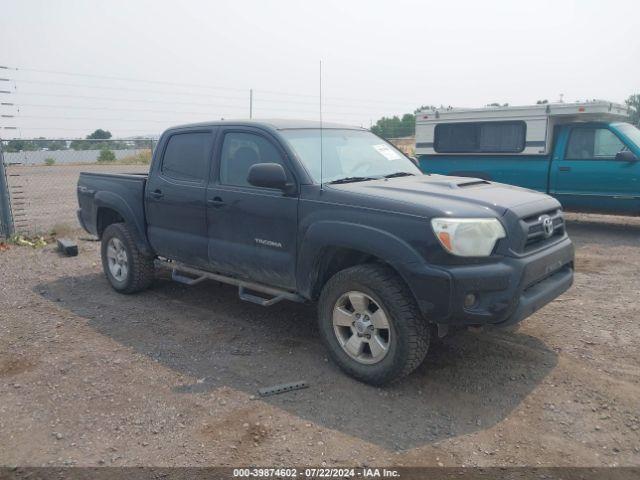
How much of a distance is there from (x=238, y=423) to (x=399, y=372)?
1.11m

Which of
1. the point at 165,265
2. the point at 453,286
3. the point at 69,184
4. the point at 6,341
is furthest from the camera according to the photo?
the point at 69,184

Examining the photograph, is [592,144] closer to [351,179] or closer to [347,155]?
[347,155]

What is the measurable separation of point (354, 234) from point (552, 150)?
759 centimetres

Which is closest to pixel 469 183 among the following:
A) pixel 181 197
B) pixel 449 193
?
pixel 449 193

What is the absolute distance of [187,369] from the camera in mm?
4297

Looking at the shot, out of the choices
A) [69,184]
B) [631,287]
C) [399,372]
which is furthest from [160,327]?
[69,184]

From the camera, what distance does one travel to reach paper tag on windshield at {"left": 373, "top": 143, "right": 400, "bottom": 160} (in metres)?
5.17

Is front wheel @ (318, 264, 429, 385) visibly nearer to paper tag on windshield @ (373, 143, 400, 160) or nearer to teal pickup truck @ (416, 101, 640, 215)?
paper tag on windshield @ (373, 143, 400, 160)

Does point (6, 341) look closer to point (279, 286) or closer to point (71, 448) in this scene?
point (71, 448)

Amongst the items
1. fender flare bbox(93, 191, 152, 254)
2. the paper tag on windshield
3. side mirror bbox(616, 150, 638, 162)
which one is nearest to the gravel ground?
fender flare bbox(93, 191, 152, 254)

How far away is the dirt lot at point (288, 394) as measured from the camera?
321 cm

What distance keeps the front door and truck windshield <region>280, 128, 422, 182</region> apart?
0.69 feet

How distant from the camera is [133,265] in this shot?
6.05 meters

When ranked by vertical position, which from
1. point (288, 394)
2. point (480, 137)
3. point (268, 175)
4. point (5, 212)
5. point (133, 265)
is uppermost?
point (480, 137)
